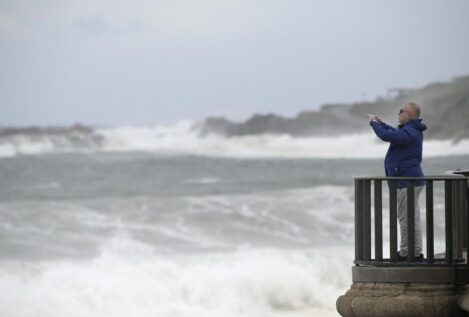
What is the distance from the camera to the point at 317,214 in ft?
90.6

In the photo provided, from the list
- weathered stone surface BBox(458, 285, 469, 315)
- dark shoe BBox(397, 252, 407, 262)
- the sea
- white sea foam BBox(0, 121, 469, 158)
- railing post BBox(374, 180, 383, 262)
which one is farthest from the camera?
white sea foam BBox(0, 121, 469, 158)

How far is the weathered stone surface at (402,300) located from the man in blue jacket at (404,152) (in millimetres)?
278

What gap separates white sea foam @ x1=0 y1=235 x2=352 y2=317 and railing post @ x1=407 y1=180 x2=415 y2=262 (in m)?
8.95

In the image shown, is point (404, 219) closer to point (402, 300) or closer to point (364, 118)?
point (402, 300)

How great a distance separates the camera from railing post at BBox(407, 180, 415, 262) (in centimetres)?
856

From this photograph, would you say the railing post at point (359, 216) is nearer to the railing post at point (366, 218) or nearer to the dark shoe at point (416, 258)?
the railing post at point (366, 218)

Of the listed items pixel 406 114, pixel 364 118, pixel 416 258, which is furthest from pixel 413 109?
pixel 364 118

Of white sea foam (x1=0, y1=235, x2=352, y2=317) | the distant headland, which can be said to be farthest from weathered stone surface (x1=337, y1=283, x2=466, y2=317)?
the distant headland

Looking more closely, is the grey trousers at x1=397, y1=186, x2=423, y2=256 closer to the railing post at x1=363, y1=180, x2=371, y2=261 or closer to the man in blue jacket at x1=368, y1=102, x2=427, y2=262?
the man in blue jacket at x1=368, y1=102, x2=427, y2=262

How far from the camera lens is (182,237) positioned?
24906mm

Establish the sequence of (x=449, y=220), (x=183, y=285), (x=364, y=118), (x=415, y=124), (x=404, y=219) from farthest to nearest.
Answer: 1. (x=364, y=118)
2. (x=183, y=285)
3. (x=415, y=124)
4. (x=404, y=219)
5. (x=449, y=220)

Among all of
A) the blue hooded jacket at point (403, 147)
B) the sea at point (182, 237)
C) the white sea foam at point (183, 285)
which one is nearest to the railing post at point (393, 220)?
the blue hooded jacket at point (403, 147)

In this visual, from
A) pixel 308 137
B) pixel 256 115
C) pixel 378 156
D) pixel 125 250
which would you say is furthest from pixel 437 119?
pixel 125 250

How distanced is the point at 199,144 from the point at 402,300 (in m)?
57.1
